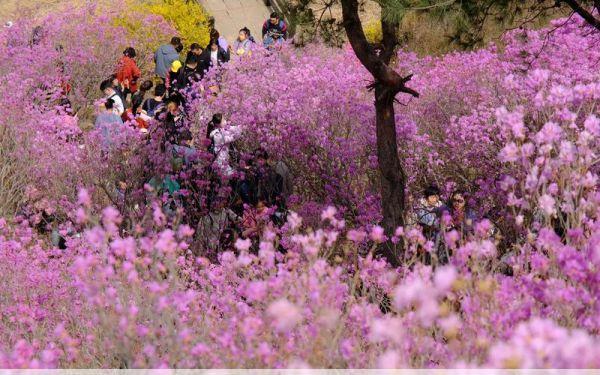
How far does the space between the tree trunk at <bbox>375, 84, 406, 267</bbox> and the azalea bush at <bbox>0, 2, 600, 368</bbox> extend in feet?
1.15

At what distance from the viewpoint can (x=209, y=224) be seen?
29.5 feet

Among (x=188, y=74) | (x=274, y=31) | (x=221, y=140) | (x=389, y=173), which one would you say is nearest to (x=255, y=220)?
(x=389, y=173)

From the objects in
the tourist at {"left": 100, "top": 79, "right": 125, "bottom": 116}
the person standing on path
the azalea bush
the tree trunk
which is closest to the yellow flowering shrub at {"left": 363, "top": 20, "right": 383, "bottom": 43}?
the azalea bush

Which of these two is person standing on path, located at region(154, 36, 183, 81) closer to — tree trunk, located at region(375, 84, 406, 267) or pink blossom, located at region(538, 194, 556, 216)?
tree trunk, located at region(375, 84, 406, 267)

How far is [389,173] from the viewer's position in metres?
A: 8.41

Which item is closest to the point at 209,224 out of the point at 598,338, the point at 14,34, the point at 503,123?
the point at 503,123

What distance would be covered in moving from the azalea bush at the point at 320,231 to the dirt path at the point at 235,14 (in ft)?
17.3

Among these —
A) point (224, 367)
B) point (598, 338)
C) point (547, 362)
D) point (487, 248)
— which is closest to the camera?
point (547, 362)

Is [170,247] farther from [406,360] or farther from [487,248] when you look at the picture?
[487,248]

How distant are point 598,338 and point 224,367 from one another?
1.81 meters

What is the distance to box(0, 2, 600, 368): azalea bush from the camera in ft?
13.8

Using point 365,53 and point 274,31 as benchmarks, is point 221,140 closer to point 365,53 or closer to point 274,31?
point 365,53

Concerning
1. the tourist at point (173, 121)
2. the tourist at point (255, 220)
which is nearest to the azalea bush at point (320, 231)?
the tourist at point (255, 220)

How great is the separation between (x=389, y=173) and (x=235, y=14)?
14800 mm
